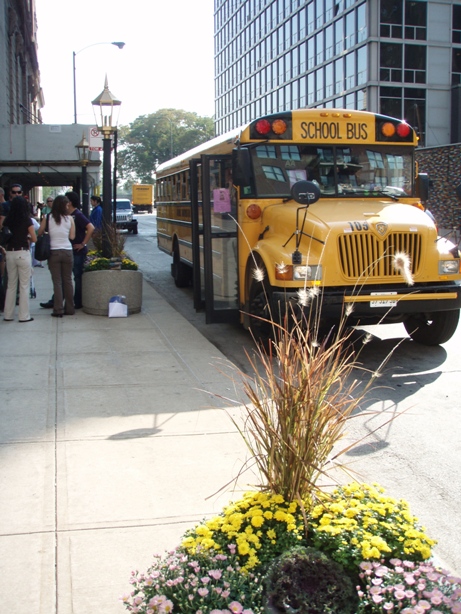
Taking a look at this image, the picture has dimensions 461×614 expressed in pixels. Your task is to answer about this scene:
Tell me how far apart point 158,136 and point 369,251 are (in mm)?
114325

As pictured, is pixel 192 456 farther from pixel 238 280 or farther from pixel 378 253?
pixel 238 280

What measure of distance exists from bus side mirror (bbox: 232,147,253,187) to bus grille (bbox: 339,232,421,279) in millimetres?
1516

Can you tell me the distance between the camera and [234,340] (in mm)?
9711

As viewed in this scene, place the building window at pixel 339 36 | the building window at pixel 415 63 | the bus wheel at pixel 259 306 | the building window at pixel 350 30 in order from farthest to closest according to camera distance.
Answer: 1. the building window at pixel 339 36
2. the building window at pixel 350 30
3. the building window at pixel 415 63
4. the bus wheel at pixel 259 306

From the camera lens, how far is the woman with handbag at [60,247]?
10.7 metres

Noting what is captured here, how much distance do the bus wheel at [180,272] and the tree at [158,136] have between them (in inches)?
4013

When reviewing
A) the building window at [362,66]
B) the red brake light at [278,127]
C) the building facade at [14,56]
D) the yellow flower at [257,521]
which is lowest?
the yellow flower at [257,521]

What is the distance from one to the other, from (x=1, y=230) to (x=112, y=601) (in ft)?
25.8

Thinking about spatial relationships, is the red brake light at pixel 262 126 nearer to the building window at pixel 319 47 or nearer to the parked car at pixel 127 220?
the parked car at pixel 127 220

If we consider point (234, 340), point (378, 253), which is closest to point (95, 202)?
point (234, 340)

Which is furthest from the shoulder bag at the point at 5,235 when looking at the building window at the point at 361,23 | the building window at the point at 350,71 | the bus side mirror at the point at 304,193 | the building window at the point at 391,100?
the building window at the point at 350,71

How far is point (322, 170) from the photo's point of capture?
898 cm

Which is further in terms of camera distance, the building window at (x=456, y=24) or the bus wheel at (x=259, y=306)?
the building window at (x=456, y=24)

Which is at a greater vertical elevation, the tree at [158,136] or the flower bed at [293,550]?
the tree at [158,136]
